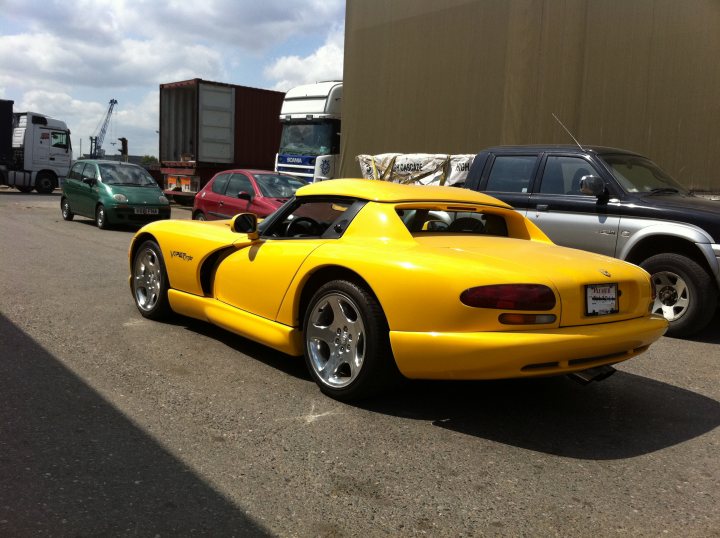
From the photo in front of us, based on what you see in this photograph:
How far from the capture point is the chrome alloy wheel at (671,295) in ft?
19.9

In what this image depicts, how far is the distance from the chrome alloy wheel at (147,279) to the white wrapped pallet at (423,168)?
541 centimetres

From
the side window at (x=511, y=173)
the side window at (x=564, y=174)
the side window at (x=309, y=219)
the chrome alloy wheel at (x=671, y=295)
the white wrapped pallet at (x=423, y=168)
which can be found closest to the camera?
the side window at (x=309, y=219)

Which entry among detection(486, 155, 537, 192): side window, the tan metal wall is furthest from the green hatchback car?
detection(486, 155, 537, 192): side window

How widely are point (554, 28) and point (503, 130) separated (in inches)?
72.2

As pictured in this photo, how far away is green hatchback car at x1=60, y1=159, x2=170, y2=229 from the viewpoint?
14336 mm

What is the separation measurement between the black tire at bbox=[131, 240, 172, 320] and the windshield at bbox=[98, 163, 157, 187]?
977 centimetres

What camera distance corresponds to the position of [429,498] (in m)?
2.83

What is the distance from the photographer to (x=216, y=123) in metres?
19.5

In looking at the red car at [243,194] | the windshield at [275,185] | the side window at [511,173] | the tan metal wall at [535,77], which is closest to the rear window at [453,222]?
the side window at [511,173]

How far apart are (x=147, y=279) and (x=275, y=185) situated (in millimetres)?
6023

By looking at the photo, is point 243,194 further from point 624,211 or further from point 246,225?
point 624,211

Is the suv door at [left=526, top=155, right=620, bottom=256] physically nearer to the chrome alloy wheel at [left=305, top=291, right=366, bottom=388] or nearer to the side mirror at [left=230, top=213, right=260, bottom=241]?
the side mirror at [left=230, top=213, right=260, bottom=241]

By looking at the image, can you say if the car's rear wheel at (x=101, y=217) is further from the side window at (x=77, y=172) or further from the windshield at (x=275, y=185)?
the windshield at (x=275, y=185)

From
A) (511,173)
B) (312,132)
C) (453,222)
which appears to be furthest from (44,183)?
(453,222)
